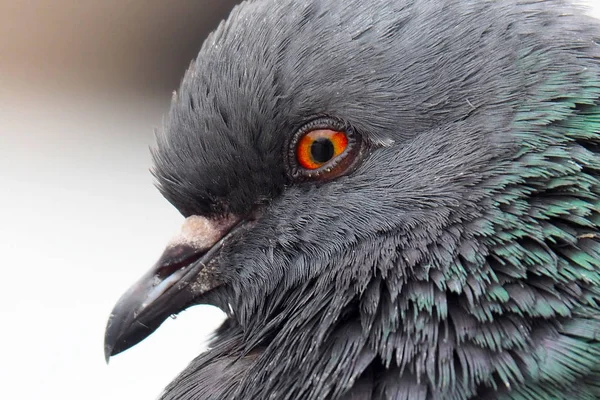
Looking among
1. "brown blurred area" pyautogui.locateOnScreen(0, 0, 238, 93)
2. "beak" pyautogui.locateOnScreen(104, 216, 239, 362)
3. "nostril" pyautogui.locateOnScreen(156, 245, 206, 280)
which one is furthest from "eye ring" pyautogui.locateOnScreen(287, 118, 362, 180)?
"brown blurred area" pyautogui.locateOnScreen(0, 0, 238, 93)

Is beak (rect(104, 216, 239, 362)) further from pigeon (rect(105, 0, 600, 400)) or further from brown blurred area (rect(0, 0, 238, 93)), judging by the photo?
brown blurred area (rect(0, 0, 238, 93))

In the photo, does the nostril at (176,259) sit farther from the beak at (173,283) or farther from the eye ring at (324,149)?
the eye ring at (324,149)

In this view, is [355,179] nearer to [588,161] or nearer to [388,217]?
[388,217]

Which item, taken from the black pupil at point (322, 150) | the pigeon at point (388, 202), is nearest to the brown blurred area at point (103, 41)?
the pigeon at point (388, 202)

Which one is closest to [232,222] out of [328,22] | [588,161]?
[328,22]

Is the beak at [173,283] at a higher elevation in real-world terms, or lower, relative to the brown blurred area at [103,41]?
lower

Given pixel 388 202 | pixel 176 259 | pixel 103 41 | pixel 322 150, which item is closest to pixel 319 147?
pixel 322 150
